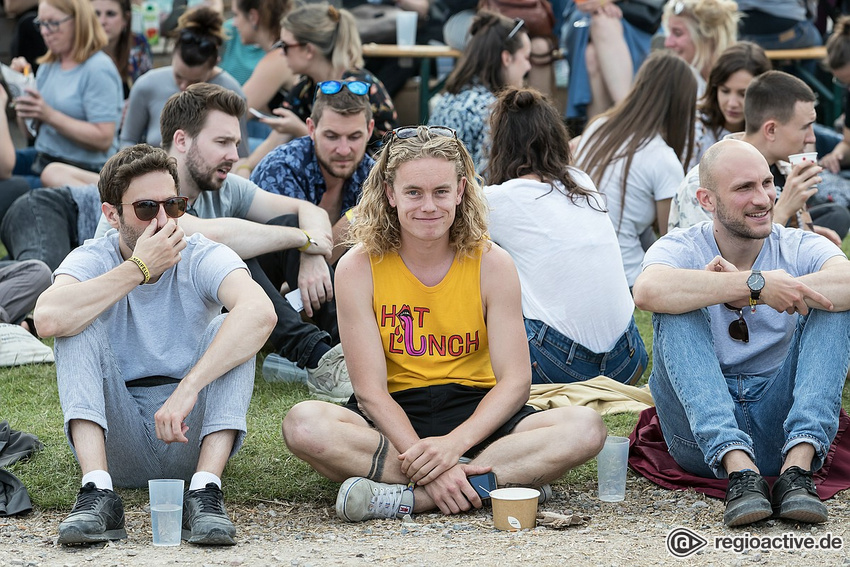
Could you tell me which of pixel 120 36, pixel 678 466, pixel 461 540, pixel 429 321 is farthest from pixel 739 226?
pixel 120 36

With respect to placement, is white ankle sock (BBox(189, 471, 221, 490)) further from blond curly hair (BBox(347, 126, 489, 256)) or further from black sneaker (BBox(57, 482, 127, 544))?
blond curly hair (BBox(347, 126, 489, 256))

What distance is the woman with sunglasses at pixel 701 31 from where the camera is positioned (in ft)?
26.5

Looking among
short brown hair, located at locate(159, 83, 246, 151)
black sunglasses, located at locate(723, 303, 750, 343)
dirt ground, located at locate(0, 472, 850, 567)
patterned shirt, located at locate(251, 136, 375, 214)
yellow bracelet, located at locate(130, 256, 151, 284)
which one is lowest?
dirt ground, located at locate(0, 472, 850, 567)

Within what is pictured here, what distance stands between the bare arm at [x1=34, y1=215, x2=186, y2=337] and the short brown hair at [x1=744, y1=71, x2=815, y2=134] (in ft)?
9.57

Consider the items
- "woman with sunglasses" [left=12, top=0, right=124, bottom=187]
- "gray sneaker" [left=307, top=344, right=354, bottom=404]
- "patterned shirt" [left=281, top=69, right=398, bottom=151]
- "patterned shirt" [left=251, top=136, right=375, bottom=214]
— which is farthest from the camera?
"woman with sunglasses" [left=12, top=0, right=124, bottom=187]

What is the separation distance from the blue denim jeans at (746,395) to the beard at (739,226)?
1.07ft

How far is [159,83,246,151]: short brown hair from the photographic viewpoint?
5060 millimetres

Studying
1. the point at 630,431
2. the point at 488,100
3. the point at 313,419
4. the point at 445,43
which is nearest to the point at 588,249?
the point at 630,431

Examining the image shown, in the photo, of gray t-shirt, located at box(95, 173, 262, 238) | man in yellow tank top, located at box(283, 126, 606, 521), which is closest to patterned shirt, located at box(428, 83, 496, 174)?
gray t-shirt, located at box(95, 173, 262, 238)

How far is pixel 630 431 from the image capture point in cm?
454

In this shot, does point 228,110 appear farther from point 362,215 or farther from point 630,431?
point 630,431

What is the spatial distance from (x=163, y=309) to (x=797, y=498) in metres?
2.20

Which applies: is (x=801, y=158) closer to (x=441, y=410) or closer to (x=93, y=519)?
(x=441, y=410)

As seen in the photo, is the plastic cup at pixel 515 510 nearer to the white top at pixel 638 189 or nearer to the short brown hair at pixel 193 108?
the short brown hair at pixel 193 108
